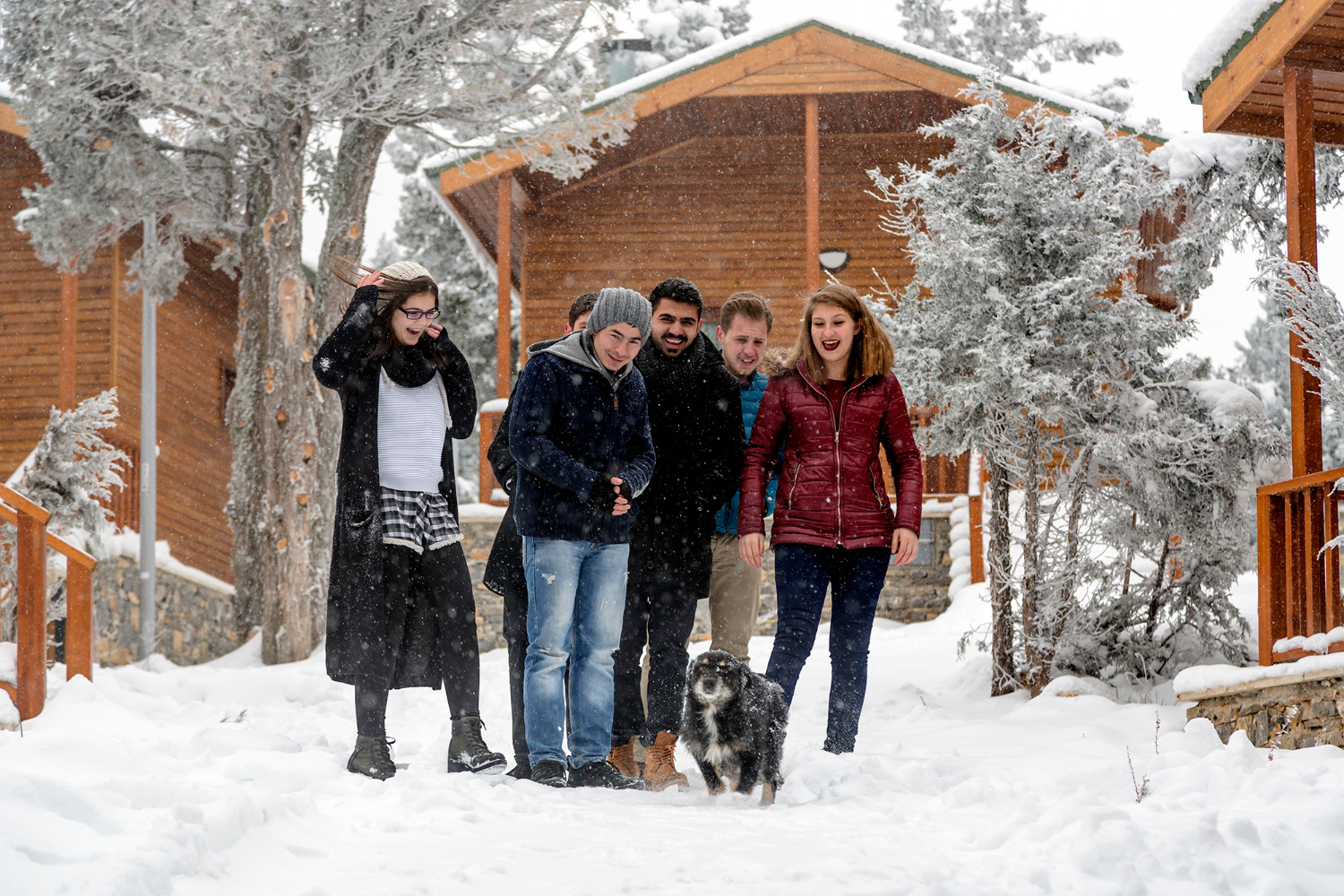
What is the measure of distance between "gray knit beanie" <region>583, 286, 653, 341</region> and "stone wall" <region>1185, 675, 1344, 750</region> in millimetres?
2986

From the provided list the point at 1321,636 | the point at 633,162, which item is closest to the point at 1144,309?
the point at 1321,636

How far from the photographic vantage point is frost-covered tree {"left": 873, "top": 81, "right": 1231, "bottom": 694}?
21.4ft

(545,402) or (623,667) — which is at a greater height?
(545,402)

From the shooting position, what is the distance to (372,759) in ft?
14.0

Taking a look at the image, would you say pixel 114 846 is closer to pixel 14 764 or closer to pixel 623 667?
pixel 14 764

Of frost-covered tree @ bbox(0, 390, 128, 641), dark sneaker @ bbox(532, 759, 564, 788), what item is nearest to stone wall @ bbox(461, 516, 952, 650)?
frost-covered tree @ bbox(0, 390, 128, 641)

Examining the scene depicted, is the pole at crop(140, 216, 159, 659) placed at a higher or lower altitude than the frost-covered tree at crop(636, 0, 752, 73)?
lower

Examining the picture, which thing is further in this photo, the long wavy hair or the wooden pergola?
the wooden pergola

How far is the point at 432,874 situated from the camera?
2.74 m

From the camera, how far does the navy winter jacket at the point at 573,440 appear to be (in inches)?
164

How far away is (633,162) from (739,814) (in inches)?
471

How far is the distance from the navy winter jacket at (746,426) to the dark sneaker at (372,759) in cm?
145

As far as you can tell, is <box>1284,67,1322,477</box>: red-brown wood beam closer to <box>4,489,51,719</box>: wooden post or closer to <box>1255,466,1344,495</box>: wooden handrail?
<box>1255,466,1344,495</box>: wooden handrail

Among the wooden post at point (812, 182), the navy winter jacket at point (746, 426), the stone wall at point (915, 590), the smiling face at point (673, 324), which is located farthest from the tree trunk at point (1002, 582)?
the wooden post at point (812, 182)
